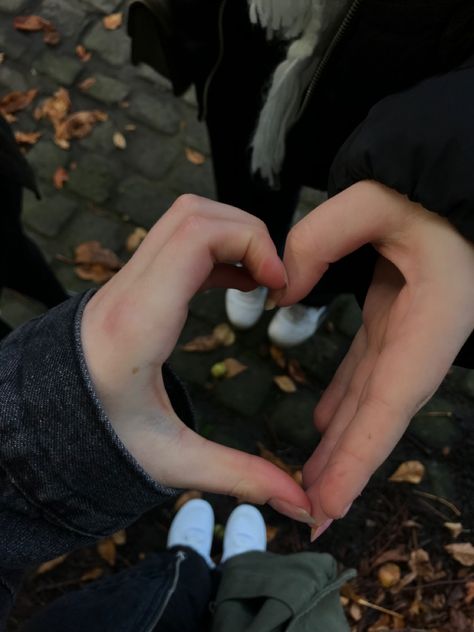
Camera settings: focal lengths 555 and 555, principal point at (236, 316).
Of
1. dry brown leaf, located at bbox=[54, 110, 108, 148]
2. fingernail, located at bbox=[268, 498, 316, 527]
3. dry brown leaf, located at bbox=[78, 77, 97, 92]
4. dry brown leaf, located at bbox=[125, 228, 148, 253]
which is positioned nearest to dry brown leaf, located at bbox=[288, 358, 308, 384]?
dry brown leaf, located at bbox=[125, 228, 148, 253]

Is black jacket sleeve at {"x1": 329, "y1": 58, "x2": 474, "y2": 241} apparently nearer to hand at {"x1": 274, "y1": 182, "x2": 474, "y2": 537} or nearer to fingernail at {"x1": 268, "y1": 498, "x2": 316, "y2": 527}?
hand at {"x1": 274, "y1": 182, "x2": 474, "y2": 537}

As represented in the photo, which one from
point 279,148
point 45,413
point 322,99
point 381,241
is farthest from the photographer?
point 279,148

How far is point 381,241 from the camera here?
1.09 m

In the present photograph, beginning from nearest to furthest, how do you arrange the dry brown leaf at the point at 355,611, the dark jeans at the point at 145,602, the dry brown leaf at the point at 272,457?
the dark jeans at the point at 145,602
the dry brown leaf at the point at 355,611
the dry brown leaf at the point at 272,457

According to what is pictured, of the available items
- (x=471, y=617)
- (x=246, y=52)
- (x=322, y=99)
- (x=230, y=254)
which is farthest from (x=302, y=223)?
(x=471, y=617)

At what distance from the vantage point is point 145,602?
5.84ft

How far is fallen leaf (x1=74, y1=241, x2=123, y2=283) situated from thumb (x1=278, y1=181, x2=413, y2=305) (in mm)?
1997

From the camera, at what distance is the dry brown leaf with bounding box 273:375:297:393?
8.81 feet

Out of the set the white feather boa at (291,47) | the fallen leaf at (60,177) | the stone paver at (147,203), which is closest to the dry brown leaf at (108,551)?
the stone paver at (147,203)

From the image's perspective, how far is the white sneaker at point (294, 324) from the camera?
2.51 m

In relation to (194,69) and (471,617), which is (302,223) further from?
(471,617)

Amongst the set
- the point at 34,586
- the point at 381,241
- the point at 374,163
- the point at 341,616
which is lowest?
the point at 34,586

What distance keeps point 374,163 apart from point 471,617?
208 centimetres

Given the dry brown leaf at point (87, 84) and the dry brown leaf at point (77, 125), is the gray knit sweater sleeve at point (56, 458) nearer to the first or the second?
the dry brown leaf at point (77, 125)
